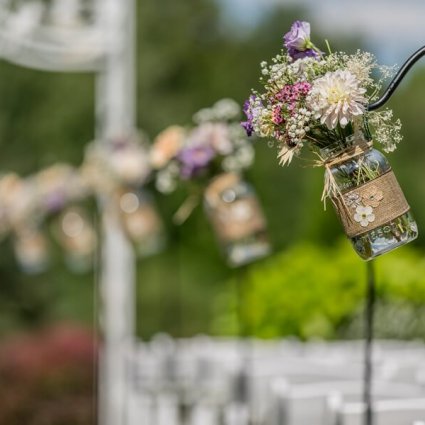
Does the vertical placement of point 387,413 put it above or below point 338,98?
below

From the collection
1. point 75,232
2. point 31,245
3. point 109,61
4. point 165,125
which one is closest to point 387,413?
point 75,232

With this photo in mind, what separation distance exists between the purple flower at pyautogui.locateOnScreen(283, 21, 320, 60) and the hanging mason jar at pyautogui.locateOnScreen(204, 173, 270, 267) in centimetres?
298

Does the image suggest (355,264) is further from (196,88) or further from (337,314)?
(196,88)

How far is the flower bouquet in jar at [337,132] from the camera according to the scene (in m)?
3.23

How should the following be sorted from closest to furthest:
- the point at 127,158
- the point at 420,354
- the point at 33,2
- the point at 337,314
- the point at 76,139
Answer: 1. the point at 420,354
2. the point at 127,158
3. the point at 337,314
4. the point at 33,2
5. the point at 76,139

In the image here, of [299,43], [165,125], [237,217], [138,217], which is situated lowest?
[299,43]

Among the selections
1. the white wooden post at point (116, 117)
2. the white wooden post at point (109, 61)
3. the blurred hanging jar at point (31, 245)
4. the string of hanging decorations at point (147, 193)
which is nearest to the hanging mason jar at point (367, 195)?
the string of hanging decorations at point (147, 193)

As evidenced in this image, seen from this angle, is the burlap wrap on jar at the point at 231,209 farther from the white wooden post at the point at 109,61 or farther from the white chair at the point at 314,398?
the white wooden post at the point at 109,61

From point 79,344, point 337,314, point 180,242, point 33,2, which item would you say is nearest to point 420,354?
point 337,314

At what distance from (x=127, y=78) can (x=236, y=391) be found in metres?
8.27

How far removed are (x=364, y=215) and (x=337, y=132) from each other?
21cm

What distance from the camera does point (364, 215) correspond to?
3.32 meters

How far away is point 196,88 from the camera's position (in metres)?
24.2

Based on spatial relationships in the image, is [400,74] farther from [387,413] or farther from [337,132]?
[387,413]
